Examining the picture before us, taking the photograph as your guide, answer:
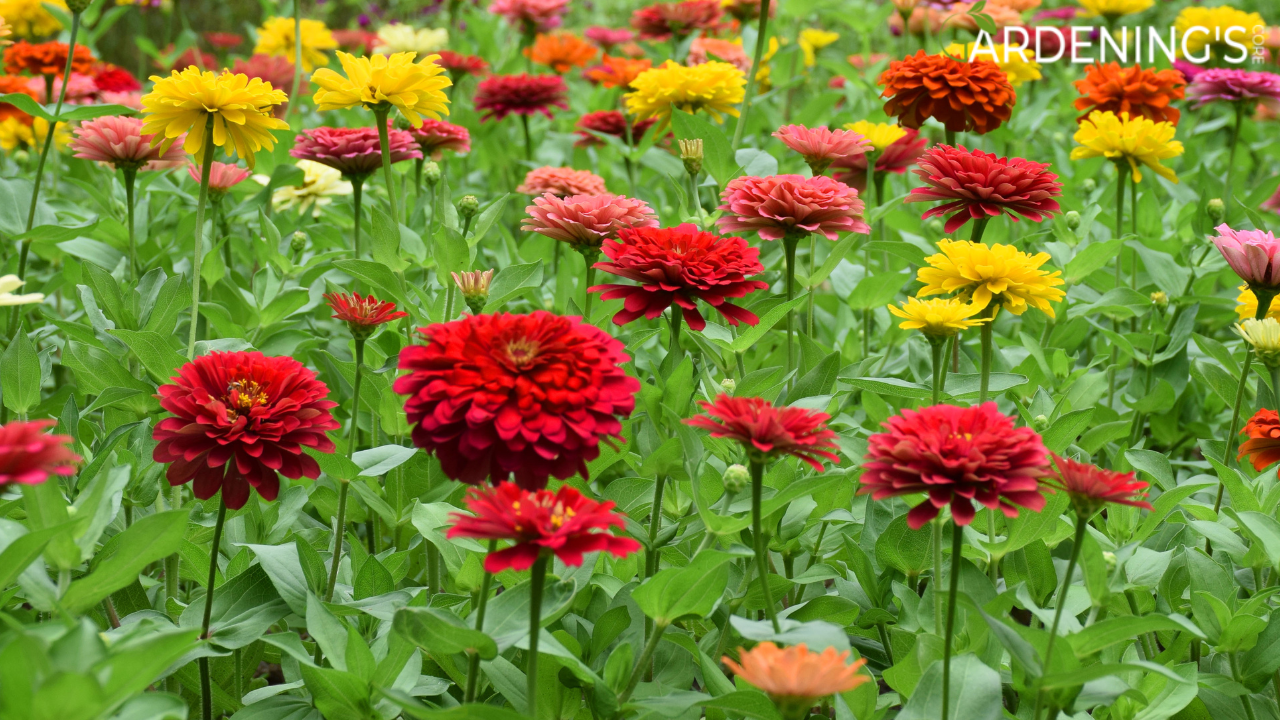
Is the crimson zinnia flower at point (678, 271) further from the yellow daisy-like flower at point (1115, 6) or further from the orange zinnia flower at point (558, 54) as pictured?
the yellow daisy-like flower at point (1115, 6)

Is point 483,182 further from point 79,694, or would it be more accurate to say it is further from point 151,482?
point 79,694

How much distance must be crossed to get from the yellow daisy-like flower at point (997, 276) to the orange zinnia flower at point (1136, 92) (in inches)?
37.3

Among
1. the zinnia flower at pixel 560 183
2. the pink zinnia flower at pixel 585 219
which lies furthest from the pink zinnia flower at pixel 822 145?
the zinnia flower at pixel 560 183

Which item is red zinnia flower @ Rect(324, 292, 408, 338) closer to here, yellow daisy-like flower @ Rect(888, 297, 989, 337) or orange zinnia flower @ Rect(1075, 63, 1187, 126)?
yellow daisy-like flower @ Rect(888, 297, 989, 337)

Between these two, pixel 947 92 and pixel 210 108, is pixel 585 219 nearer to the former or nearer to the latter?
pixel 210 108

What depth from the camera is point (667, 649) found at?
4.54 feet

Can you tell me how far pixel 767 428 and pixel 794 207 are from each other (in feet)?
1.86

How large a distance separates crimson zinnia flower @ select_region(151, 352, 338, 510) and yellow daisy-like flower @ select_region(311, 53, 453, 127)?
1.92ft

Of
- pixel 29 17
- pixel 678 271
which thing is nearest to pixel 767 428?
pixel 678 271

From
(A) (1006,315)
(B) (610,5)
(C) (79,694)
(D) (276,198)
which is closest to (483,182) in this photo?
(D) (276,198)

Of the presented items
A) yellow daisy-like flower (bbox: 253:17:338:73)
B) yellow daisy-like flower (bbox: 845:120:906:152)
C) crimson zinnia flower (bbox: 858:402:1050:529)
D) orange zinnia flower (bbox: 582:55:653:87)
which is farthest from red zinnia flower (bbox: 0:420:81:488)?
yellow daisy-like flower (bbox: 253:17:338:73)

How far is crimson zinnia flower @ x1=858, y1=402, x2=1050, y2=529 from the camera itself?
3.33 ft

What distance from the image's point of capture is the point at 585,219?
1.58 m

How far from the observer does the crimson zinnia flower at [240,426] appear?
1139mm
